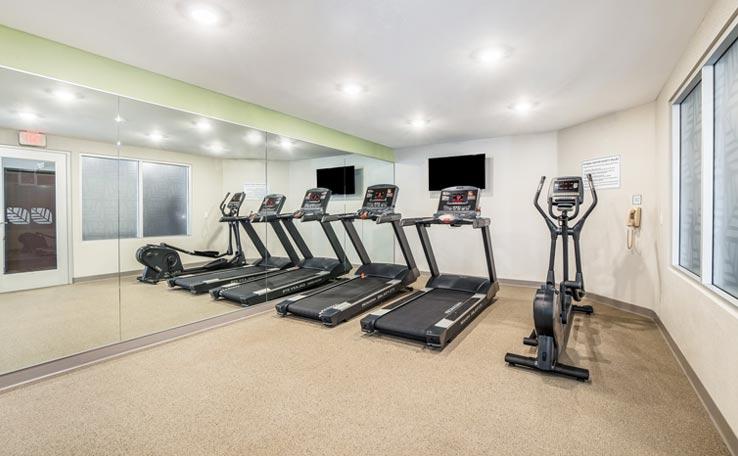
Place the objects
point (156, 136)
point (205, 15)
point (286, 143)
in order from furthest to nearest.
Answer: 1. point (286, 143)
2. point (156, 136)
3. point (205, 15)

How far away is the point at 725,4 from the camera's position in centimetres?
215

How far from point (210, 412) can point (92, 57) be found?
3197 mm

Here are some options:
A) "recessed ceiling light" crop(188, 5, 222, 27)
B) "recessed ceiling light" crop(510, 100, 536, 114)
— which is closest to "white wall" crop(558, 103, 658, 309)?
"recessed ceiling light" crop(510, 100, 536, 114)

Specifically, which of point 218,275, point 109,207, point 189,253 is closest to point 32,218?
point 109,207

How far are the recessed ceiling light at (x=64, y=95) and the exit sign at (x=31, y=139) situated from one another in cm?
37

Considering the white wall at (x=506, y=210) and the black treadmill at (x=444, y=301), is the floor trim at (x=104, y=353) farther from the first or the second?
the white wall at (x=506, y=210)

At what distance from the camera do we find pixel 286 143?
16.4ft

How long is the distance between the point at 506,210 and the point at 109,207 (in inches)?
229

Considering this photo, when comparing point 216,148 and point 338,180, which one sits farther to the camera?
point 338,180

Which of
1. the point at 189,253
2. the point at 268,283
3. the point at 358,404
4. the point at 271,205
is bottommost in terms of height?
the point at 358,404

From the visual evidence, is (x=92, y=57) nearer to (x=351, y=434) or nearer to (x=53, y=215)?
(x=53, y=215)

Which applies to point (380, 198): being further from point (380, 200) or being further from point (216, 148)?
point (216, 148)

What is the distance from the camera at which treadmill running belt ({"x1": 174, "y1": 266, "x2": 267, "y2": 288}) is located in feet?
15.9

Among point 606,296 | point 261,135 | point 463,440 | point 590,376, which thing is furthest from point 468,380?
point 261,135
